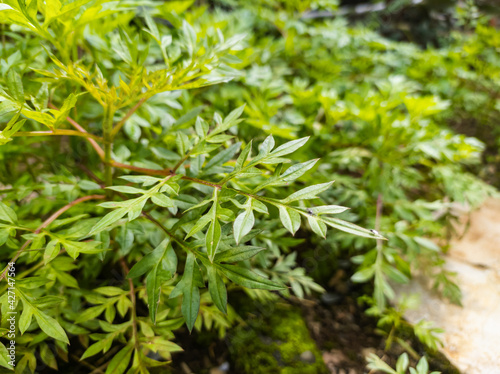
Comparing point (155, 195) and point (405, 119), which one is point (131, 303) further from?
point (405, 119)

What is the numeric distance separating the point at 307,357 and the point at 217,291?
0.64m

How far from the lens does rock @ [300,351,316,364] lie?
111cm

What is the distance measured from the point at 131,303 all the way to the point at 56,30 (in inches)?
32.5

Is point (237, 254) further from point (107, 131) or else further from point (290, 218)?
point (107, 131)

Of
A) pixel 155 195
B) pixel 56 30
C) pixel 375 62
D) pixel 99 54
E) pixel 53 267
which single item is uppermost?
pixel 56 30

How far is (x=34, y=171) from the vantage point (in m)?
1.33

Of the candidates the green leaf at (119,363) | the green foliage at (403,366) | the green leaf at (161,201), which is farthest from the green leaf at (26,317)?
the green foliage at (403,366)

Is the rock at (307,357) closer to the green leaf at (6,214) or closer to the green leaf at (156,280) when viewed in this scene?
the green leaf at (156,280)

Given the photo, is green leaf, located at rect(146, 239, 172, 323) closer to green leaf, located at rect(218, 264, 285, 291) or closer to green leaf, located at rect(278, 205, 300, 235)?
green leaf, located at rect(218, 264, 285, 291)

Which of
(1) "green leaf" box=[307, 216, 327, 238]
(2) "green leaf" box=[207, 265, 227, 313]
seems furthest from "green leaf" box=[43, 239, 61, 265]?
(1) "green leaf" box=[307, 216, 327, 238]

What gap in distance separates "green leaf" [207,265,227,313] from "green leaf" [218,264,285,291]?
2 centimetres

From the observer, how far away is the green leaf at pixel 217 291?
0.67 metres

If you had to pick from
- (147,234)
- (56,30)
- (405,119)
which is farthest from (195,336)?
(405,119)

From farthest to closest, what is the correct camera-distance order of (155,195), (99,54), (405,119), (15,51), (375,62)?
1. (375,62)
2. (405,119)
3. (99,54)
4. (15,51)
5. (155,195)
